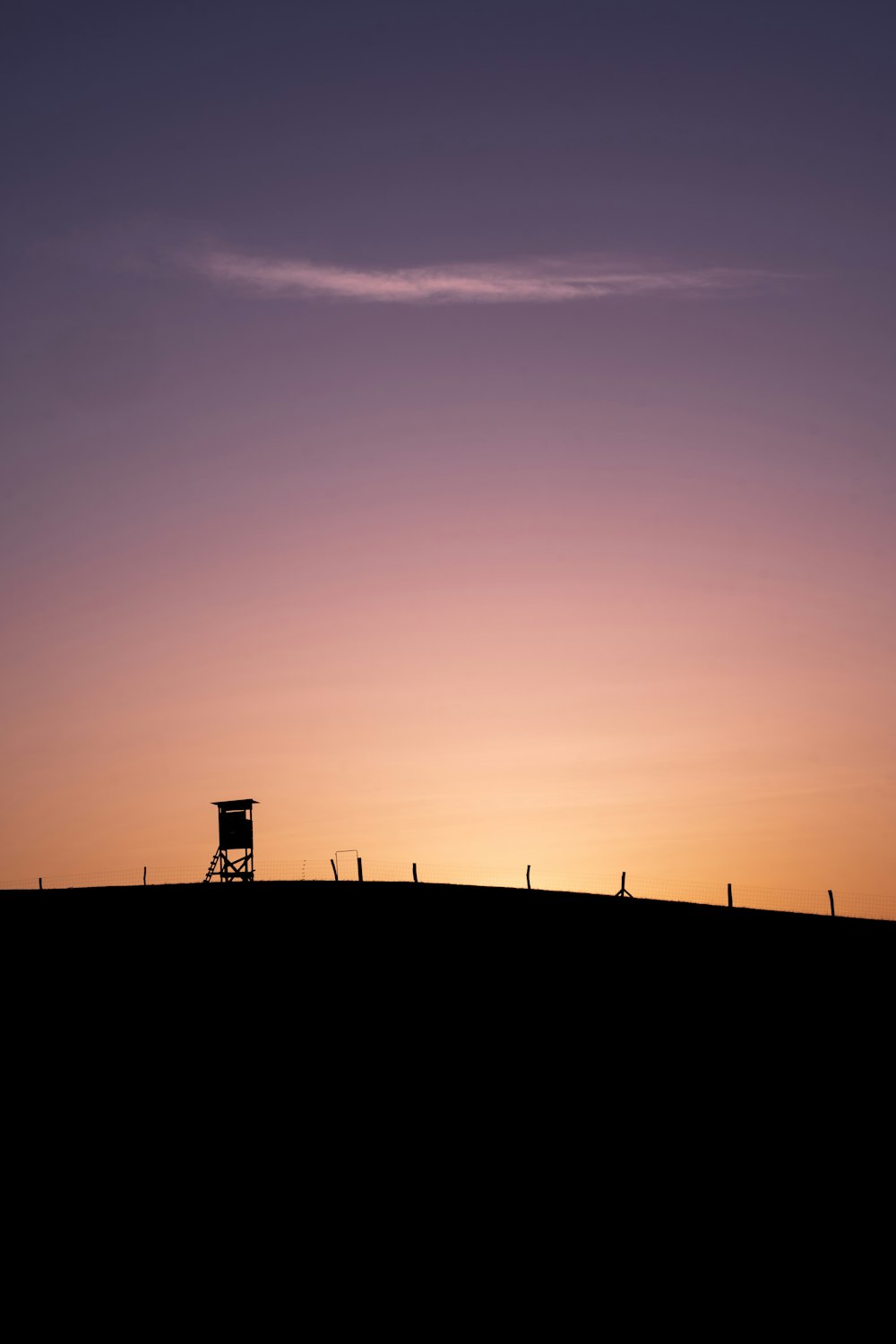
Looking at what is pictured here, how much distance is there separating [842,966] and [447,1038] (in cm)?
1586

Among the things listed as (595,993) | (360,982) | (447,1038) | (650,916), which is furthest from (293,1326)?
(650,916)

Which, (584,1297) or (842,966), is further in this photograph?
(842,966)

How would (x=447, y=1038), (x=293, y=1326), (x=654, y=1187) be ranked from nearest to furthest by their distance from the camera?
(x=293, y=1326), (x=654, y=1187), (x=447, y=1038)

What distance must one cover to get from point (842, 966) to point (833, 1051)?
8711mm

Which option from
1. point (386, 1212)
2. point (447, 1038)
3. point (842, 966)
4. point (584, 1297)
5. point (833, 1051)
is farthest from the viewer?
point (842, 966)

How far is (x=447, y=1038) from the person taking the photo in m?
24.5

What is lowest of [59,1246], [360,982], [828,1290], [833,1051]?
[828,1290]

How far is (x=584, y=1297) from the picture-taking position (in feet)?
54.1

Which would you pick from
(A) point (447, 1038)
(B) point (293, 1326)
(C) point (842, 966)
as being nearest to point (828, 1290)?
(B) point (293, 1326)

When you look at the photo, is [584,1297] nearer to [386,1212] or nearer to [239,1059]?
[386,1212]

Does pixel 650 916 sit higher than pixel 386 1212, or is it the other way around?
pixel 650 916

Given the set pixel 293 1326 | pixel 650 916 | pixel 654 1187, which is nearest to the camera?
pixel 293 1326

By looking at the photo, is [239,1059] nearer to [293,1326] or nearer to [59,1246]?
[59,1246]

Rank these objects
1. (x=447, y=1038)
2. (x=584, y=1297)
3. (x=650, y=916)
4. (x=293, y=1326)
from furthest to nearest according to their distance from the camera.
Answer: (x=650, y=916), (x=447, y=1038), (x=584, y=1297), (x=293, y=1326)
